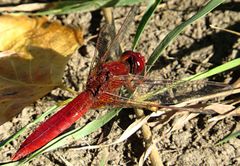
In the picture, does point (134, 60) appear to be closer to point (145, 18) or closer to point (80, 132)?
point (145, 18)

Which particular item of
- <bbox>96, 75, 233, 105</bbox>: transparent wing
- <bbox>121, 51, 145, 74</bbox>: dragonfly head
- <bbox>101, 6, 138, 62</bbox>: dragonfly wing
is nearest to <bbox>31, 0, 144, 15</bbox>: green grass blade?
<bbox>101, 6, 138, 62</bbox>: dragonfly wing

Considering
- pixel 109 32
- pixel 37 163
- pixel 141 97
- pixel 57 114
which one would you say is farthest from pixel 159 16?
pixel 37 163

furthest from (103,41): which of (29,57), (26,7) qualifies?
(26,7)

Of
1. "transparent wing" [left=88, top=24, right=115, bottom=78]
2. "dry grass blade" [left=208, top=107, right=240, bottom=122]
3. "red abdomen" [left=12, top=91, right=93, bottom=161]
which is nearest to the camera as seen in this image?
"red abdomen" [left=12, top=91, right=93, bottom=161]

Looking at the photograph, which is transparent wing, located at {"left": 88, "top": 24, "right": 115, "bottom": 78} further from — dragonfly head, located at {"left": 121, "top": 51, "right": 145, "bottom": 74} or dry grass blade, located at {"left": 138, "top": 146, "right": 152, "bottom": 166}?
dry grass blade, located at {"left": 138, "top": 146, "right": 152, "bottom": 166}

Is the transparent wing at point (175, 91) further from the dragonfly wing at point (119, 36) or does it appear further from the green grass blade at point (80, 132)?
the dragonfly wing at point (119, 36)

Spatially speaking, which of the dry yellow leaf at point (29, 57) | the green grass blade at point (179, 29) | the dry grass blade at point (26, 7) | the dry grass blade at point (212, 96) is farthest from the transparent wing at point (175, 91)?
the dry grass blade at point (26, 7)
